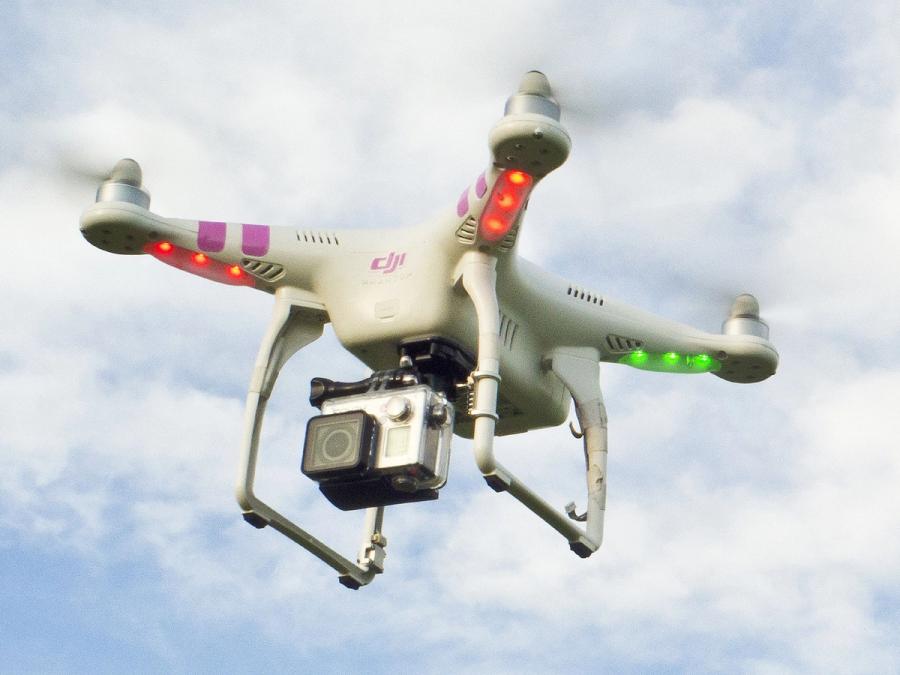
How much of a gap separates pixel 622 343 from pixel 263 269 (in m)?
3.92

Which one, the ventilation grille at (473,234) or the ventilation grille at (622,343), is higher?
the ventilation grille at (622,343)

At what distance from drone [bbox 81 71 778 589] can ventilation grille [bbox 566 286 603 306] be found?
19 millimetres

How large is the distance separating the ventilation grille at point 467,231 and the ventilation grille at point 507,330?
41.8 inches

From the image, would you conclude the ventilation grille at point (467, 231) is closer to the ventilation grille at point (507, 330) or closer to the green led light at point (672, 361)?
the ventilation grille at point (507, 330)

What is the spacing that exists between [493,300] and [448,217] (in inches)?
37.5

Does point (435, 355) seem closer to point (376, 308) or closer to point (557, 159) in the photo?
point (376, 308)

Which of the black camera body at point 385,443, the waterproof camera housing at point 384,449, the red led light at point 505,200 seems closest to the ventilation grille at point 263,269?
the black camera body at point 385,443

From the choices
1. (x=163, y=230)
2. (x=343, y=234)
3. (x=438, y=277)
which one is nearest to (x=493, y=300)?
(x=438, y=277)

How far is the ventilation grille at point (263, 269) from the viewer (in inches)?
872

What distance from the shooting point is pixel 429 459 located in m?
20.5

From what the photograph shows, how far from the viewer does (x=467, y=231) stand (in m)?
21.0

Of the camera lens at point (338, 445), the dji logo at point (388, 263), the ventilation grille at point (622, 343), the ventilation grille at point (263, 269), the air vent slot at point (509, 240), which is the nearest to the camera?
the camera lens at point (338, 445)

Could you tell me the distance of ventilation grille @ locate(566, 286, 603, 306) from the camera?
22.8m

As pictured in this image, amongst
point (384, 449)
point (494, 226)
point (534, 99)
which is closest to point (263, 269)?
point (494, 226)
